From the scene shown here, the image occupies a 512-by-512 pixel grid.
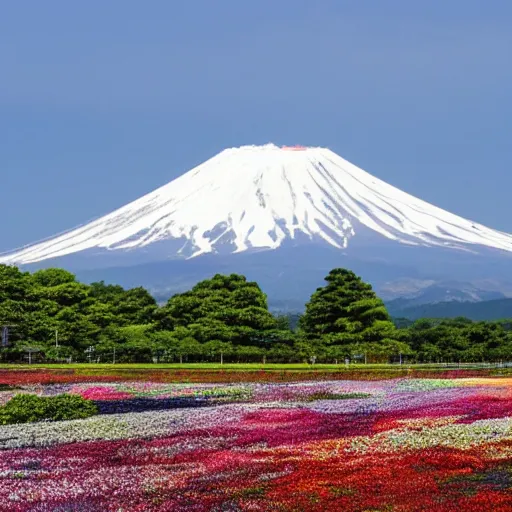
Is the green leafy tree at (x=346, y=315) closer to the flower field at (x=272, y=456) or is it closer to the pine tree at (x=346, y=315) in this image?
the pine tree at (x=346, y=315)

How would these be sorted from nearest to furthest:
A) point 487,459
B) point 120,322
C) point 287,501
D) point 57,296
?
point 287,501
point 487,459
point 57,296
point 120,322

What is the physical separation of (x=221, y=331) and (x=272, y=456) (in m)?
44.1

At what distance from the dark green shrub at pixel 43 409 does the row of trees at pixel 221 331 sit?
29552mm

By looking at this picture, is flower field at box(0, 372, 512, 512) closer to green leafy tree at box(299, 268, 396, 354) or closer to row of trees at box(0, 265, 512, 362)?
row of trees at box(0, 265, 512, 362)

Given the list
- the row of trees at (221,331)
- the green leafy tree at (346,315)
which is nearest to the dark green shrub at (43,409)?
the row of trees at (221,331)

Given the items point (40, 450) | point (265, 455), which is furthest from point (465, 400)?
point (40, 450)

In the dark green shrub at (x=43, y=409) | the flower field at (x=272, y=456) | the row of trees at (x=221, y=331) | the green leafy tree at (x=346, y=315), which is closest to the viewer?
the flower field at (x=272, y=456)

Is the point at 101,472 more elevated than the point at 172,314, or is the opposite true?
the point at 172,314

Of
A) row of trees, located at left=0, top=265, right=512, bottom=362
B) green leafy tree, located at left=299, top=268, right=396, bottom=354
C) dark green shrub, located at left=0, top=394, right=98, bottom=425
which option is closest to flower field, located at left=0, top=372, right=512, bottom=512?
dark green shrub, located at left=0, top=394, right=98, bottom=425

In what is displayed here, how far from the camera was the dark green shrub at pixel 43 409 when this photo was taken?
24.2 m

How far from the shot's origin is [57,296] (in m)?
67.4

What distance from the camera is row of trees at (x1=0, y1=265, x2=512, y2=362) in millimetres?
57312

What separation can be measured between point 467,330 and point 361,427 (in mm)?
44277

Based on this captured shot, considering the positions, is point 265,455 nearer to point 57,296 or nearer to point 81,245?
point 57,296
